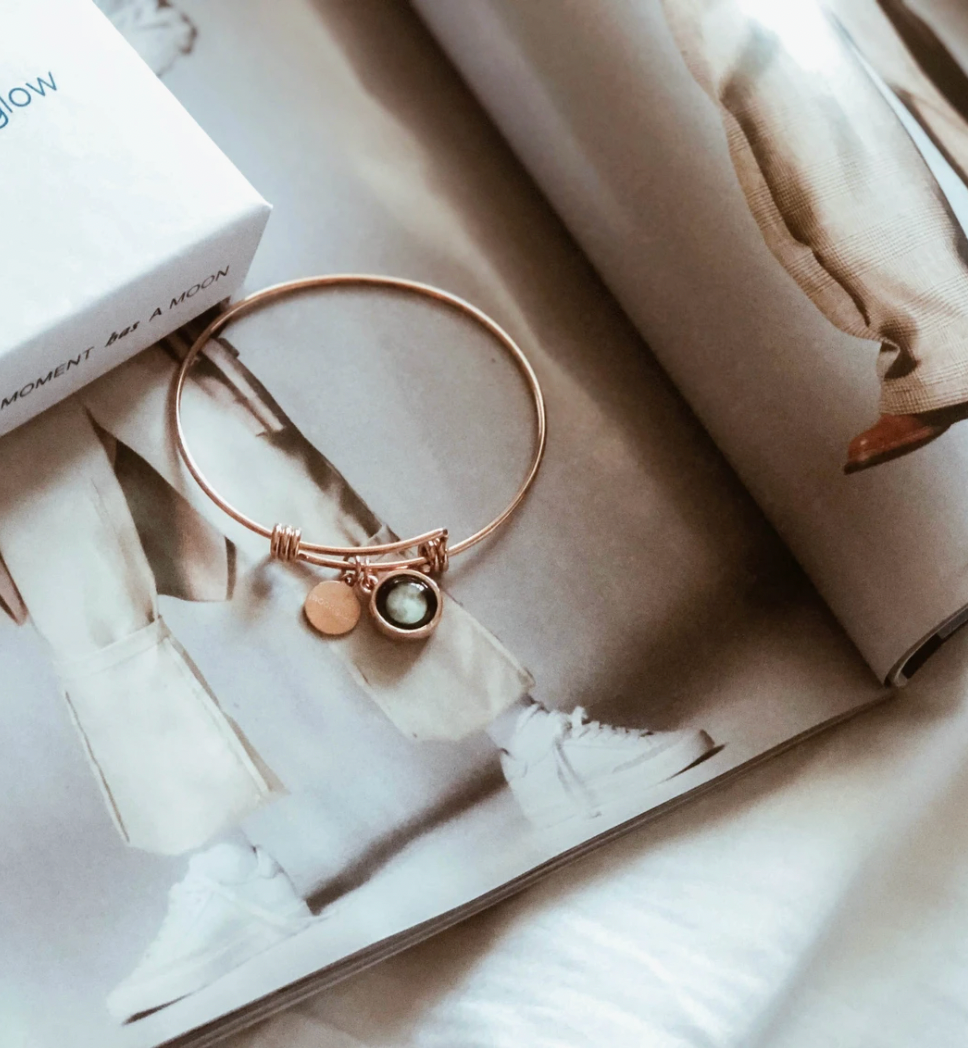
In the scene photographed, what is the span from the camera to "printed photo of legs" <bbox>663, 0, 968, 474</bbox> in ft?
1.54

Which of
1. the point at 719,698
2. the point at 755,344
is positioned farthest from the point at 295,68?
the point at 719,698

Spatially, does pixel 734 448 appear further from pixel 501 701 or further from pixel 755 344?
pixel 501 701

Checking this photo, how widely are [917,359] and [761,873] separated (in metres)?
0.28

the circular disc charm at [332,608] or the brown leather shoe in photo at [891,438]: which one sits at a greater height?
the circular disc charm at [332,608]

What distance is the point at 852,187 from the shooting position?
0.48 metres

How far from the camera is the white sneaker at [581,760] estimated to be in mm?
480

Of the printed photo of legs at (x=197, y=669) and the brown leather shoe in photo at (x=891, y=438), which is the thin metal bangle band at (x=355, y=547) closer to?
the printed photo of legs at (x=197, y=669)

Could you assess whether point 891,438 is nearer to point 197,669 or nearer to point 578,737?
point 578,737

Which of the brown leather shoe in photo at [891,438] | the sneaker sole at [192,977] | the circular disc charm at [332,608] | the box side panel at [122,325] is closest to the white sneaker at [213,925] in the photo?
the sneaker sole at [192,977]

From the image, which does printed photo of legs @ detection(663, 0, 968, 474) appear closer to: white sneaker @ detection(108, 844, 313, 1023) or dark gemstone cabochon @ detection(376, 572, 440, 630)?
dark gemstone cabochon @ detection(376, 572, 440, 630)

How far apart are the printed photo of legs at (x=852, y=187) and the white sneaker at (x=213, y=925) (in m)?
0.35

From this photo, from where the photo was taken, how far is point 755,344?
1.67ft

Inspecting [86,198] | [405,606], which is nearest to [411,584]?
[405,606]

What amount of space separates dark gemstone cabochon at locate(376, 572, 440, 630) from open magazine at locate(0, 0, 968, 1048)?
0.02 meters
